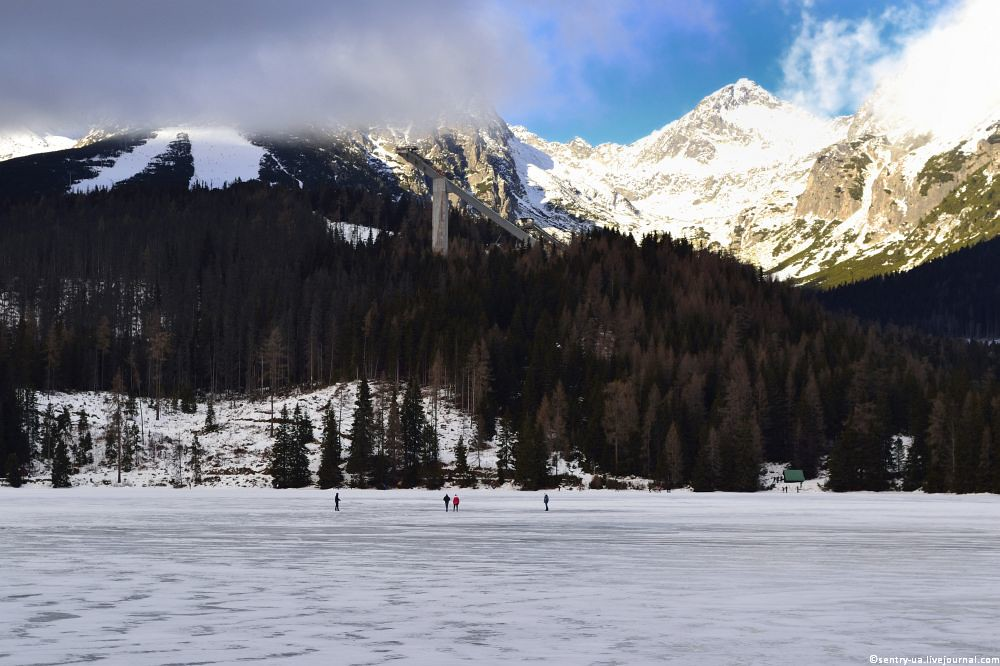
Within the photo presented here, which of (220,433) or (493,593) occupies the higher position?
(220,433)

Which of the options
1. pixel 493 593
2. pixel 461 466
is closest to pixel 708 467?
pixel 461 466

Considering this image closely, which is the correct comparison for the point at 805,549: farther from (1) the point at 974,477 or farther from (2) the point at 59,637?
(1) the point at 974,477

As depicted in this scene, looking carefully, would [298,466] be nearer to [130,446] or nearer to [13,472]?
[130,446]

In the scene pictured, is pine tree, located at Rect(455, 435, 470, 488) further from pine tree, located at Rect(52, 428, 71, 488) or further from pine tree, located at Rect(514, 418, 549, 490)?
pine tree, located at Rect(52, 428, 71, 488)

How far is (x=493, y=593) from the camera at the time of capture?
25.4 meters

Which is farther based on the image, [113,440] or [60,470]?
[113,440]

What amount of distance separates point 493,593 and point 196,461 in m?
110

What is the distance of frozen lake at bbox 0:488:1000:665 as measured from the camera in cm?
1798

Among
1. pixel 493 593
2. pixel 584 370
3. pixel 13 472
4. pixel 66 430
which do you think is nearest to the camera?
pixel 493 593

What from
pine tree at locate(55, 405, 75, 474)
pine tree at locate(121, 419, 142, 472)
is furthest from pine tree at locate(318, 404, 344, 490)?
pine tree at locate(55, 405, 75, 474)

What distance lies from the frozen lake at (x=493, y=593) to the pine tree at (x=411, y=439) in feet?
239

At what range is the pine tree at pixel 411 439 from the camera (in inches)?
4830

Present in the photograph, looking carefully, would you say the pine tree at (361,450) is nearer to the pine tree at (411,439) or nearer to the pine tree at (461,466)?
the pine tree at (411,439)

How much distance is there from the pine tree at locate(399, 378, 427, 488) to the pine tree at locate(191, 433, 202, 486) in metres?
27.1
